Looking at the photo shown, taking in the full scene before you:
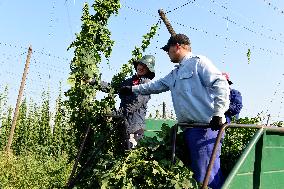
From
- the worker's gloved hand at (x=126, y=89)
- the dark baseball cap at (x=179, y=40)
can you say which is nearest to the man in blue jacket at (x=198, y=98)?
the dark baseball cap at (x=179, y=40)

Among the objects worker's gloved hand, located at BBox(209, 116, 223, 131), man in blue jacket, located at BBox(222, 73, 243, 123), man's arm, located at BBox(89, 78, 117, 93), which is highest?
man's arm, located at BBox(89, 78, 117, 93)

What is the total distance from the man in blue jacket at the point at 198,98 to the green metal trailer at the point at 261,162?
340 millimetres

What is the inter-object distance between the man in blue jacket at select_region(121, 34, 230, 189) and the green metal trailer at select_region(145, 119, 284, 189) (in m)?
0.34

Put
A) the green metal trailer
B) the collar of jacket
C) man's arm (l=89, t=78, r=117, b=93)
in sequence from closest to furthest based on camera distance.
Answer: the green metal trailer < the collar of jacket < man's arm (l=89, t=78, r=117, b=93)

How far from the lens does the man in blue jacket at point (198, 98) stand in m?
3.61

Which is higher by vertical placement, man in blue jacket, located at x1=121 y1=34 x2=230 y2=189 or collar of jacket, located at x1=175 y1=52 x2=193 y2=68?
collar of jacket, located at x1=175 y1=52 x2=193 y2=68

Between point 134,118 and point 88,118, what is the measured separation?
0.80 m

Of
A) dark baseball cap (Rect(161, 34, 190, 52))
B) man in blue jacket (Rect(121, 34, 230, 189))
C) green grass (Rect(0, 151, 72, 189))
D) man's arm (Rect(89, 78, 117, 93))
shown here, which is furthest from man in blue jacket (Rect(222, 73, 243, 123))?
green grass (Rect(0, 151, 72, 189))

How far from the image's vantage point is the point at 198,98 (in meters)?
3.76

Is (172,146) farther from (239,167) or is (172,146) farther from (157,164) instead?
(239,167)

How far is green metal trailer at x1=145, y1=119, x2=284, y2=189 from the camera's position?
313 cm

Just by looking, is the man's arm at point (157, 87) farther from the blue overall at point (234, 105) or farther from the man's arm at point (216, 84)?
the blue overall at point (234, 105)

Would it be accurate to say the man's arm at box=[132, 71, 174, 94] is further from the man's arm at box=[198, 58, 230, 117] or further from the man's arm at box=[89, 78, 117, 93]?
the man's arm at box=[89, 78, 117, 93]

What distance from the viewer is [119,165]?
3.63 metres
